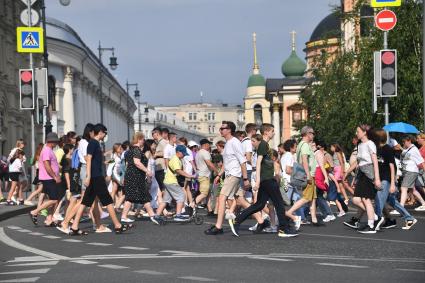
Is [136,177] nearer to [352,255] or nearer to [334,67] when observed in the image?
[352,255]

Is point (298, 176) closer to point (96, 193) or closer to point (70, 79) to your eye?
point (96, 193)

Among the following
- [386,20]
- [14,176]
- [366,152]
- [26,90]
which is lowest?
[14,176]

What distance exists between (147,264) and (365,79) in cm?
2254

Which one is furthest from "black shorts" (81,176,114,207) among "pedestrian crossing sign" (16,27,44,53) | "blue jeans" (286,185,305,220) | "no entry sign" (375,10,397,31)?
"pedestrian crossing sign" (16,27,44,53)

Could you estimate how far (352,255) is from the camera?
475 inches

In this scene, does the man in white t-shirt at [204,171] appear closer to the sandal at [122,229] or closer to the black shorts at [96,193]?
the sandal at [122,229]

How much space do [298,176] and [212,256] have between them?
16.9 feet

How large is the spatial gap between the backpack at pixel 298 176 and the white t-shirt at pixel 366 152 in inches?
54.7

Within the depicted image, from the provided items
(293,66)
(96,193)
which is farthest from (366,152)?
(293,66)

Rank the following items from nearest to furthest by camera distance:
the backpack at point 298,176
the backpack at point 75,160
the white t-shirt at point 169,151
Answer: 1. the backpack at point 298,176
2. the backpack at point 75,160
3. the white t-shirt at point 169,151

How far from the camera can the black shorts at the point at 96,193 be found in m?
16.1

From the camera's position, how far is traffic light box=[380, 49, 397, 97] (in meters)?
21.9

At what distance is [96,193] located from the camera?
53.2ft

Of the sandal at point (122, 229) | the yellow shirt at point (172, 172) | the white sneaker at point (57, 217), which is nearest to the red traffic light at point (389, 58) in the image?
the yellow shirt at point (172, 172)
